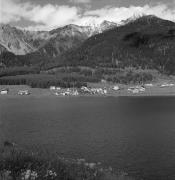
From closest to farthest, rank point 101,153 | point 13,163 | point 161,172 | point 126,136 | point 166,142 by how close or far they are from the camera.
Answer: point 13,163 < point 161,172 < point 101,153 < point 166,142 < point 126,136

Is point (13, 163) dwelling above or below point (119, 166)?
above

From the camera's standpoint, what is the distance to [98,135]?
367 ft

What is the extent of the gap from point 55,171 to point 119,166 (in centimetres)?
4879

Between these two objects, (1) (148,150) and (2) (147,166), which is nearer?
(2) (147,166)

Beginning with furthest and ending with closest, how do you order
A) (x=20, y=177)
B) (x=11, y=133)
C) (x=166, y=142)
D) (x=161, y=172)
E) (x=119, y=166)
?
(x=11, y=133), (x=166, y=142), (x=119, y=166), (x=161, y=172), (x=20, y=177)

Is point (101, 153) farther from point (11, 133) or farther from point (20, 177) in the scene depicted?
point (20, 177)

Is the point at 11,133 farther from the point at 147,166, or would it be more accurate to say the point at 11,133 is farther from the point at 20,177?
the point at 20,177

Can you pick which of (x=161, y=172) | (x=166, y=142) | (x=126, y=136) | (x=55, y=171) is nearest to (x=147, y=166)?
(x=161, y=172)

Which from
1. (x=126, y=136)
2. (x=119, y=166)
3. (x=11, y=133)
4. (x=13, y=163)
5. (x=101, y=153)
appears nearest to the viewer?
(x=13, y=163)

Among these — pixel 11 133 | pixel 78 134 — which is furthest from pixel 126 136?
pixel 11 133

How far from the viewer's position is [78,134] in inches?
4564

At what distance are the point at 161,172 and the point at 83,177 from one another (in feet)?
148

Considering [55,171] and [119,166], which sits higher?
[55,171]

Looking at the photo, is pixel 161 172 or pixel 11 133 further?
pixel 11 133
